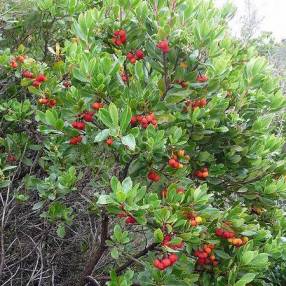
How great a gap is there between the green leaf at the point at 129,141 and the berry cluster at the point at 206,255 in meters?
0.92

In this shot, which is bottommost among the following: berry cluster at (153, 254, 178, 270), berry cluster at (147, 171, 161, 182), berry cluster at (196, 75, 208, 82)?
berry cluster at (153, 254, 178, 270)

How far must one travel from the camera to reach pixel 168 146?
9.18 ft

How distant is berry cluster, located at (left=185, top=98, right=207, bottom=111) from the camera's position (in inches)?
117

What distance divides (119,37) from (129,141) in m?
0.94

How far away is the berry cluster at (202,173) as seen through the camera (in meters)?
3.17

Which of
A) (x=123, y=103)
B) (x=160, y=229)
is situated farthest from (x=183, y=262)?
(x=123, y=103)

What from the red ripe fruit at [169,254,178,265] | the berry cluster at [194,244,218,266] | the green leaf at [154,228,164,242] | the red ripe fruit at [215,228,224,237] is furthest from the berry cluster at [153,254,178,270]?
the red ripe fruit at [215,228,224,237]

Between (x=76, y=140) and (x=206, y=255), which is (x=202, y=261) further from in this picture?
(x=76, y=140)

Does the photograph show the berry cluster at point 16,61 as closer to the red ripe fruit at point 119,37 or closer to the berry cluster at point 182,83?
the red ripe fruit at point 119,37

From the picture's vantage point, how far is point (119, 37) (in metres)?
3.03

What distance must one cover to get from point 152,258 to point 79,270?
1.59 metres

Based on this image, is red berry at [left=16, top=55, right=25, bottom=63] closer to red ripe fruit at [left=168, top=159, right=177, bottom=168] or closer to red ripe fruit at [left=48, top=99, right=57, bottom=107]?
red ripe fruit at [left=48, top=99, right=57, bottom=107]

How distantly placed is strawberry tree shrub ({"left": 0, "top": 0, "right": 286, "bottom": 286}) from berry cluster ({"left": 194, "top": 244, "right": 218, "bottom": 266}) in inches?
0.4

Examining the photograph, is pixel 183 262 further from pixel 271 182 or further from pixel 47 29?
pixel 47 29
